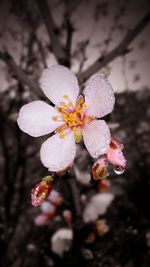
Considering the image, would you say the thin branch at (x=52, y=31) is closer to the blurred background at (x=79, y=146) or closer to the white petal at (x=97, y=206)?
the blurred background at (x=79, y=146)

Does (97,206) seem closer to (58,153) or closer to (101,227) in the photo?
(101,227)

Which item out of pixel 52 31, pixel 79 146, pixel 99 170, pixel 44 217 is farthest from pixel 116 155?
pixel 79 146

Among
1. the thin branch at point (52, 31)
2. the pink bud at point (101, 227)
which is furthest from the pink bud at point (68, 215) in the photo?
the thin branch at point (52, 31)

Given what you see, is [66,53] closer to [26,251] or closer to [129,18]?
[129,18]

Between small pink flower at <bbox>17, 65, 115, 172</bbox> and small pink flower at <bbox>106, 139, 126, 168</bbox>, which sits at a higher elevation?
small pink flower at <bbox>17, 65, 115, 172</bbox>

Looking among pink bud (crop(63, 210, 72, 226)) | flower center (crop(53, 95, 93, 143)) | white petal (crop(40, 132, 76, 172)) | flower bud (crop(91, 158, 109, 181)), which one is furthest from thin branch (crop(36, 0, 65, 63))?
pink bud (crop(63, 210, 72, 226))

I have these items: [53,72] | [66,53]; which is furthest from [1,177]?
[53,72]

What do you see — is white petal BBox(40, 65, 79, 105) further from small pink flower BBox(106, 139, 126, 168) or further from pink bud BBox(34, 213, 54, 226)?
pink bud BBox(34, 213, 54, 226)
